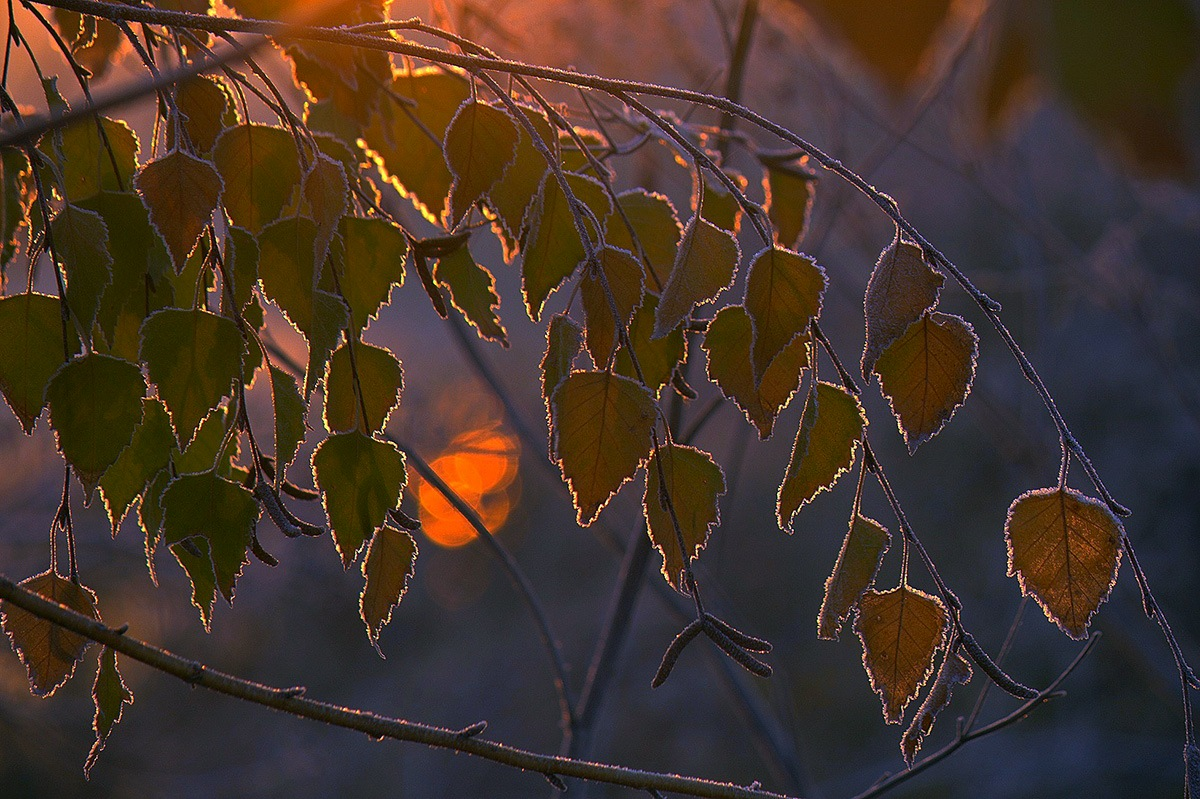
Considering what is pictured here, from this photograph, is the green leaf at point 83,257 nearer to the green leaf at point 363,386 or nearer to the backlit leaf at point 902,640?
the green leaf at point 363,386

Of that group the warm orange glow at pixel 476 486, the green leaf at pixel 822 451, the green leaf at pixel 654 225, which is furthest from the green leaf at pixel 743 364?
the warm orange glow at pixel 476 486

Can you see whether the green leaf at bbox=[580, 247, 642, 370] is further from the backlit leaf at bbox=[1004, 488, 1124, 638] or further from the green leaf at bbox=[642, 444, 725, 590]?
the backlit leaf at bbox=[1004, 488, 1124, 638]

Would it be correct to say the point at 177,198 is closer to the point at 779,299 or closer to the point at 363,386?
the point at 363,386

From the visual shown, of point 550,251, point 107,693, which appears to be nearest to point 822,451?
point 550,251

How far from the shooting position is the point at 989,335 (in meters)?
4.09

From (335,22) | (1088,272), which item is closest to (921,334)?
(335,22)

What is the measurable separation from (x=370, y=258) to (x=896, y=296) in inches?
9.7

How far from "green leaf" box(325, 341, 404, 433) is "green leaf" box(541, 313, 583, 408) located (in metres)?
0.08

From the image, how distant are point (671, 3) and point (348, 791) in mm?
3018

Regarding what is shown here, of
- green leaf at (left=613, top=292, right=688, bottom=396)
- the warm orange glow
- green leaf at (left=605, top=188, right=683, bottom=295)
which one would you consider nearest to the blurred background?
the warm orange glow

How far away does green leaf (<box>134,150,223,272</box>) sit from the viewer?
0.41 meters

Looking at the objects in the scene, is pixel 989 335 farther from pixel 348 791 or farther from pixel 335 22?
pixel 335 22

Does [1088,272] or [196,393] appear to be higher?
[1088,272]

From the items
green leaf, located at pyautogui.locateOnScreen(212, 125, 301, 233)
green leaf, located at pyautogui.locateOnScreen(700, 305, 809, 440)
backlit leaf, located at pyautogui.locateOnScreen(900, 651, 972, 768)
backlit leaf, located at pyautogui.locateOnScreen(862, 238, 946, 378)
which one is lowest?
backlit leaf, located at pyautogui.locateOnScreen(900, 651, 972, 768)
